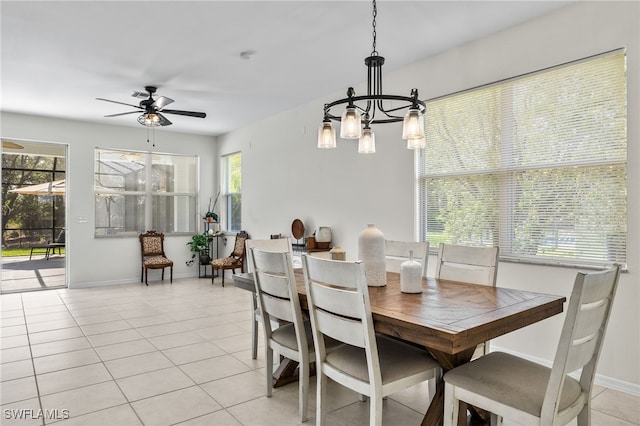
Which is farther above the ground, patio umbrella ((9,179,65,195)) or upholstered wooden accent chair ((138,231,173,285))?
patio umbrella ((9,179,65,195))

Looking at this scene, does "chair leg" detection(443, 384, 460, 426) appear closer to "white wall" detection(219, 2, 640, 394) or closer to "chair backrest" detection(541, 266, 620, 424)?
"chair backrest" detection(541, 266, 620, 424)

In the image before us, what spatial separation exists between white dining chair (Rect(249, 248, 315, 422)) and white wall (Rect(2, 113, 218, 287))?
5.33 m

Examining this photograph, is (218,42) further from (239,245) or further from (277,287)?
(239,245)

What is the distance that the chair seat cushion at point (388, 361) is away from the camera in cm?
195

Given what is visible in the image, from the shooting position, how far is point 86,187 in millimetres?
6820

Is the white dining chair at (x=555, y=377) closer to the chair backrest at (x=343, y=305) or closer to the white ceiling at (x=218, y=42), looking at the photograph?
the chair backrest at (x=343, y=305)

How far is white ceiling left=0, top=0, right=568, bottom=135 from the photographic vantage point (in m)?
3.06

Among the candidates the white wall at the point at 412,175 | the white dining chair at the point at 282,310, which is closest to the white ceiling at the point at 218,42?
the white wall at the point at 412,175

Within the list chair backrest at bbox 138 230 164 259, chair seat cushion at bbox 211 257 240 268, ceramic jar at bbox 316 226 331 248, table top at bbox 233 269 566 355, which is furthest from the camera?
chair backrest at bbox 138 230 164 259

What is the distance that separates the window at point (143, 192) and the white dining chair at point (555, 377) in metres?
6.73

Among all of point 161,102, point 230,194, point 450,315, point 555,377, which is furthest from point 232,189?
point 555,377

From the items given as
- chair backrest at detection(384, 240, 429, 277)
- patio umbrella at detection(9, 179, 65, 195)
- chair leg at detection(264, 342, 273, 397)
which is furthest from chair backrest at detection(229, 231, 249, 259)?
chair leg at detection(264, 342, 273, 397)

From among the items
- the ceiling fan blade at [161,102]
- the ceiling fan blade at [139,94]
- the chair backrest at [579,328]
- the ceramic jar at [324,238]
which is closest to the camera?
the chair backrest at [579,328]

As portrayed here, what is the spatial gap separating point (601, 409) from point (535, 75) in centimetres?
241
